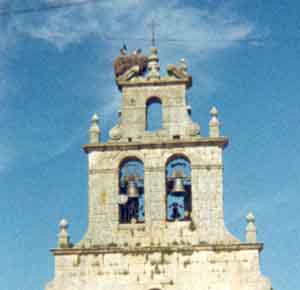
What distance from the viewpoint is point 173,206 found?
36375 mm

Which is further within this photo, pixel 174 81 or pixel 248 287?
pixel 174 81

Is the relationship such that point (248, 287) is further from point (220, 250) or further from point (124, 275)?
point (124, 275)

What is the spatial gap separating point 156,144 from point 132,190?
151cm

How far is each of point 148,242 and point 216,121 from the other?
414cm

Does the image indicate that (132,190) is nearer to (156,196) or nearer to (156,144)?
(156,196)

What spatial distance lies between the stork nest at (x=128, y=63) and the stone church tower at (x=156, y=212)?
18 cm

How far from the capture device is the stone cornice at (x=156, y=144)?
36.4 metres

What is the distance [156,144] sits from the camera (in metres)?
36.5

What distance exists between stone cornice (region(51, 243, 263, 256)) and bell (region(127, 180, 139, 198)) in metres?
1.68

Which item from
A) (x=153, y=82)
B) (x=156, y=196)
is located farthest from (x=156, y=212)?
(x=153, y=82)

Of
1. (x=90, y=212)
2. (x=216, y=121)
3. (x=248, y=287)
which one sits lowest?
(x=248, y=287)

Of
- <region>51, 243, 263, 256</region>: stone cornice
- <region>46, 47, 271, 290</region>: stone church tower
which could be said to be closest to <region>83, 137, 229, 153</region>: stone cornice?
<region>46, 47, 271, 290</region>: stone church tower

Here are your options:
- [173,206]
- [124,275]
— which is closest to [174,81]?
[173,206]

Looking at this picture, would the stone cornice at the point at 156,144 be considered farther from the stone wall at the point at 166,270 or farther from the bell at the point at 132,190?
the stone wall at the point at 166,270
